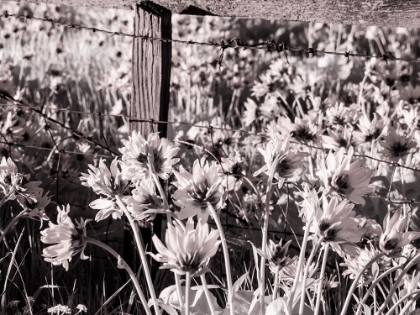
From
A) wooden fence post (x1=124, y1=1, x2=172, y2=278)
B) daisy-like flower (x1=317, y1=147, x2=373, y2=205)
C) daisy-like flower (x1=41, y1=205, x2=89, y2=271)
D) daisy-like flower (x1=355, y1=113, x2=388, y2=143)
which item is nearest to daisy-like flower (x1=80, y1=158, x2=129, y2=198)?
daisy-like flower (x1=41, y1=205, x2=89, y2=271)

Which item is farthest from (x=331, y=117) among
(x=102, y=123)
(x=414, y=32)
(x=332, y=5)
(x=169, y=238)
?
(x=414, y=32)

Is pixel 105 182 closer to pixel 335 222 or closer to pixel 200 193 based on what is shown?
pixel 200 193

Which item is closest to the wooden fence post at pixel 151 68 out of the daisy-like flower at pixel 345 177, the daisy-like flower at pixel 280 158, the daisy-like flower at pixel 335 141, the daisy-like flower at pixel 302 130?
the daisy-like flower at pixel 302 130

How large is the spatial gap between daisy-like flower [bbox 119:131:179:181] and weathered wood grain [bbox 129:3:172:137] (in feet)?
1.86

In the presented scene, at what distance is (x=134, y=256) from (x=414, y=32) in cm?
536

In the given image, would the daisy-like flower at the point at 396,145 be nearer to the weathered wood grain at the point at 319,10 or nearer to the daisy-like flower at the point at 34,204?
the weathered wood grain at the point at 319,10

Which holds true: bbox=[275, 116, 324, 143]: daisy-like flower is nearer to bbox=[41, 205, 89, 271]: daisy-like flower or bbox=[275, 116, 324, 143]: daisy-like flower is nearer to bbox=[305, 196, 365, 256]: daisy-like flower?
bbox=[305, 196, 365, 256]: daisy-like flower

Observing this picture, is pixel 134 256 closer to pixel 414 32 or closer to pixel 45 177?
pixel 45 177

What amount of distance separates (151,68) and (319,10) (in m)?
0.51

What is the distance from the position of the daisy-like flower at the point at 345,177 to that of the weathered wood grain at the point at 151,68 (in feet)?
2.59

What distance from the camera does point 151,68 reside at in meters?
1.88

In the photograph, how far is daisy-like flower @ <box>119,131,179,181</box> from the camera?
130 cm

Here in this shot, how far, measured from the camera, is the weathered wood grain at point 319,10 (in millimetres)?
1691

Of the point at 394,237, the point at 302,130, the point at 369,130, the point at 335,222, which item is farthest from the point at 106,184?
the point at 369,130
